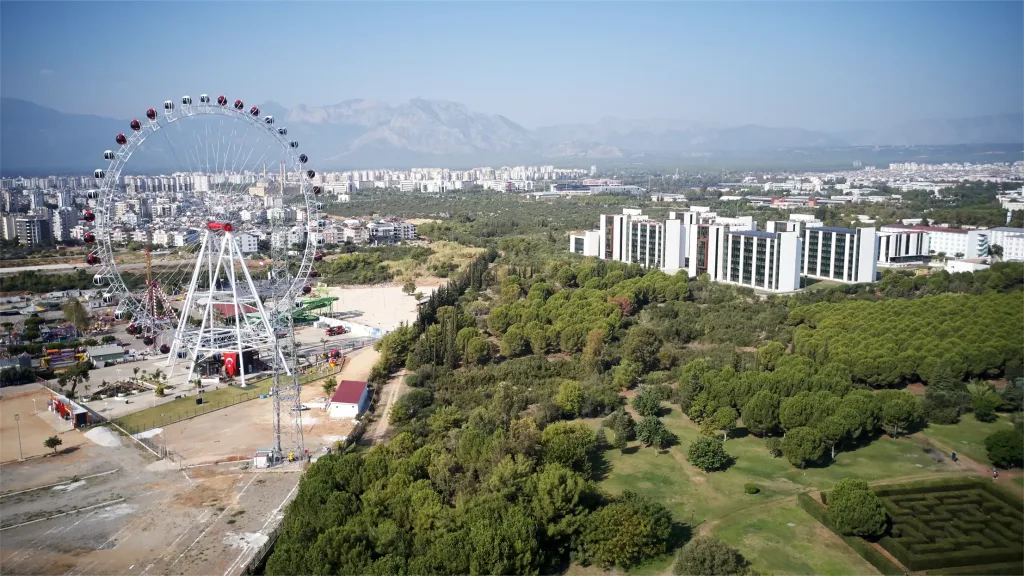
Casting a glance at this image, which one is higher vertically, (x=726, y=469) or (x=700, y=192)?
(x=700, y=192)

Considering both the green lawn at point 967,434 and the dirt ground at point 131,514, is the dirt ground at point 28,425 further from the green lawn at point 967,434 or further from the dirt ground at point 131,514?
the green lawn at point 967,434

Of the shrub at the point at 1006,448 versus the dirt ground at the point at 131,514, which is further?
the dirt ground at the point at 131,514

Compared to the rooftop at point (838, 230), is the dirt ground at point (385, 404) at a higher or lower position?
lower

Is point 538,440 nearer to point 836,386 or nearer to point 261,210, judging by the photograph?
point 836,386

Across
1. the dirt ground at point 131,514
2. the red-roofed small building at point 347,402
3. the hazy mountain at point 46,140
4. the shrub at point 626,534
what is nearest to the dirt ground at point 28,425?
the dirt ground at point 131,514

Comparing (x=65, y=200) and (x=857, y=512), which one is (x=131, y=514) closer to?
(x=857, y=512)

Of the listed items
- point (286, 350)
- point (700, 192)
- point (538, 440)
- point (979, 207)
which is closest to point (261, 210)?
point (286, 350)

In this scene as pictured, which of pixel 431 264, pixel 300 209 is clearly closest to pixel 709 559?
pixel 300 209
